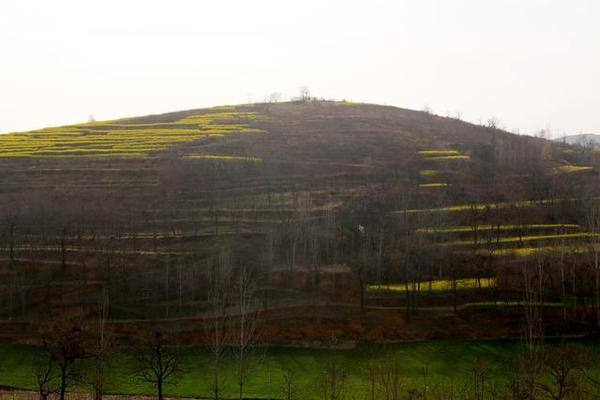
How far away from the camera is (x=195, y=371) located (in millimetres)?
44406

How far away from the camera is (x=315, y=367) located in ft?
148

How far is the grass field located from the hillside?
3.04 meters

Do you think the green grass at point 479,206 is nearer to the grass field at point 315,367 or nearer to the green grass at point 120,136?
the grass field at point 315,367

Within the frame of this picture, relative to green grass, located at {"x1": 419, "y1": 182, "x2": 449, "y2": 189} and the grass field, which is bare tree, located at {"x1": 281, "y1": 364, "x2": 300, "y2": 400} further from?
green grass, located at {"x1": 419, "y1": 182, "x2": 449, "y2": 189}

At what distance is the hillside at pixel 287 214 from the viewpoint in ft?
191

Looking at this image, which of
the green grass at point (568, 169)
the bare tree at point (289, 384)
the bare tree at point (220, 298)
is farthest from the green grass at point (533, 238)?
the green grass at point (568, 169)

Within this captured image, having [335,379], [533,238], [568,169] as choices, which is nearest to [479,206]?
[533,238]

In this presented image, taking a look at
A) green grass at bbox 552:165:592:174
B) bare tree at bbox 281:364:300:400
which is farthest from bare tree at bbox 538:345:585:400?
green grass at bbox 552:165:592:174

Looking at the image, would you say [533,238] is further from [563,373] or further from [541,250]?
[563,373]

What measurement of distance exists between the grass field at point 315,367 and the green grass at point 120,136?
67.1 m

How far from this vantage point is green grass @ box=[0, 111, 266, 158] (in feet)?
365

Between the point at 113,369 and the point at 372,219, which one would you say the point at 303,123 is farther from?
the point at 113,369

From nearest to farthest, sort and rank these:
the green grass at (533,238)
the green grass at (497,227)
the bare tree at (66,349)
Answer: the bare tree at (66,349), the green grass at (533,238), the green grass at (497,227)

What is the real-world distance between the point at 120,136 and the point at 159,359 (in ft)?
318
